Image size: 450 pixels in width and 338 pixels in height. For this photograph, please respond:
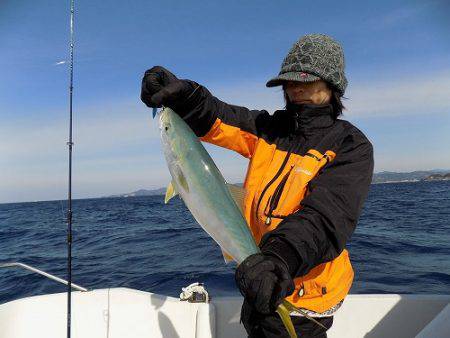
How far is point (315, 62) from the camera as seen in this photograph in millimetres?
2576

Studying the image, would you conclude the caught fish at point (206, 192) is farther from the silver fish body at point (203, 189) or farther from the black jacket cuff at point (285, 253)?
the black jacket cuff at point (285, 253)

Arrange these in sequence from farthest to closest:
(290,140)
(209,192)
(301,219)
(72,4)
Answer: (72,4) < (290,140) < (209,192) < (301,219)

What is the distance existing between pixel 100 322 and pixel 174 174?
10.4ft

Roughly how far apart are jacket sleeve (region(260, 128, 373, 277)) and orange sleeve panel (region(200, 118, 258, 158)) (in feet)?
2.59

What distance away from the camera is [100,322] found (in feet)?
15.8

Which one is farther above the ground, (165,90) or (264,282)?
(165,90)

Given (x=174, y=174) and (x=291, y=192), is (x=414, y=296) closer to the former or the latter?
(x=291, y=192)

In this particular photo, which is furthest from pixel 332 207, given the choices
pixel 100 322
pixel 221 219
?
pixel 100 322

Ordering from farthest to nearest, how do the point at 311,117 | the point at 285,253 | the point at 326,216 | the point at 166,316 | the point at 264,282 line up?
the point at 166,316
the point at 311,117
the point at 326,216
the point at 285,253
the point at 264,282

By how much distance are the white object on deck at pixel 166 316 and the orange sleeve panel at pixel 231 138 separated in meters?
2.39

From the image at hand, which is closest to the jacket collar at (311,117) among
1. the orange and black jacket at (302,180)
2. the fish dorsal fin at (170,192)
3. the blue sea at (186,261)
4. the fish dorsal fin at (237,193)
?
the orange and black jacket at (302,180)

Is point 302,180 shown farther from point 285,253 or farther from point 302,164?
point 285,253

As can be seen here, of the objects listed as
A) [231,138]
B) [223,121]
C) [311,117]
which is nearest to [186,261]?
[231,138]

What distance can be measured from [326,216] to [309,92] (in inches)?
39.0
